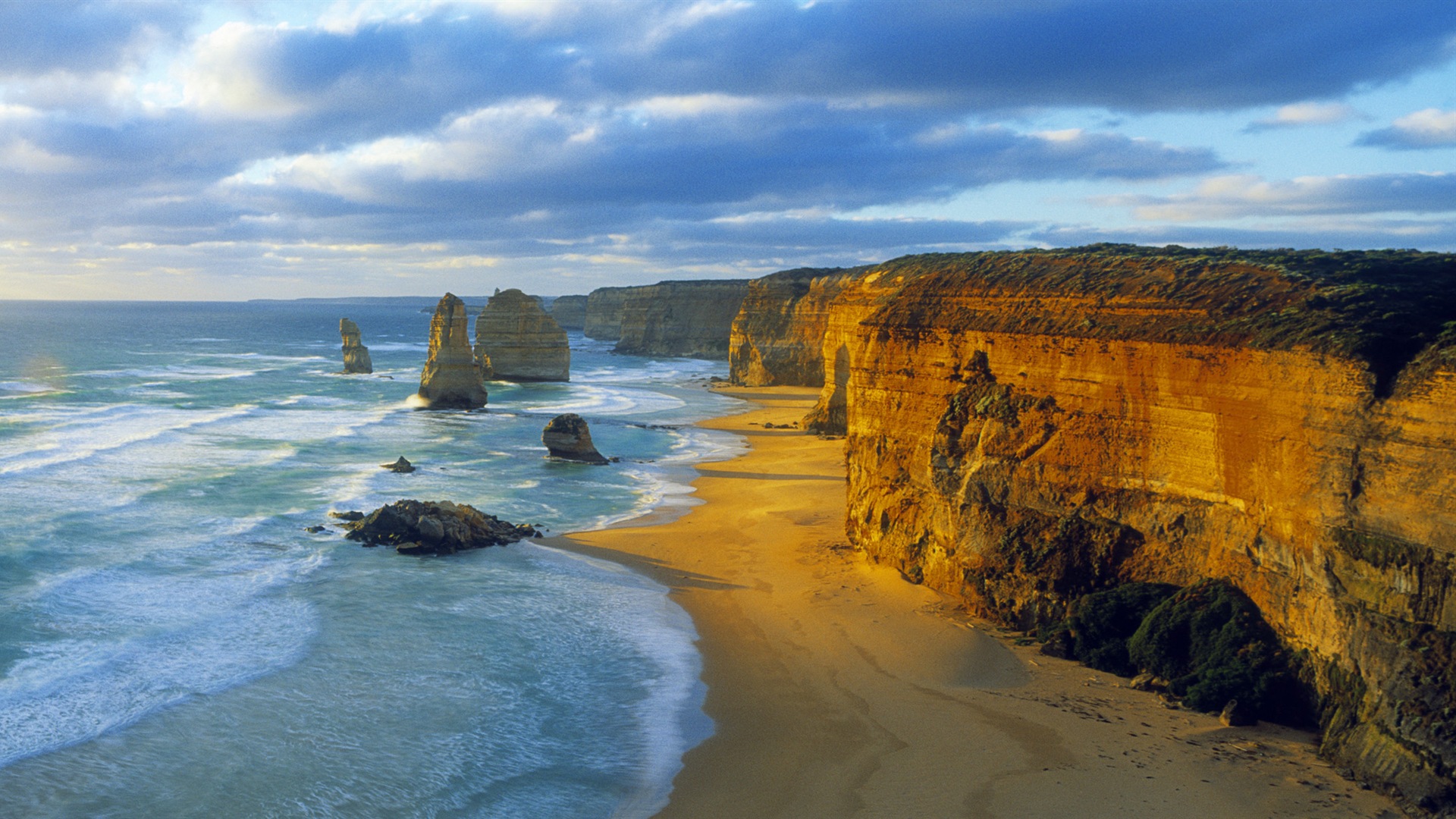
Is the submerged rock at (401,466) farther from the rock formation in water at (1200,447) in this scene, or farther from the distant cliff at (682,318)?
the distant cliff at (682,318)

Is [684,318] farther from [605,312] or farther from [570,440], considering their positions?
[570,440]

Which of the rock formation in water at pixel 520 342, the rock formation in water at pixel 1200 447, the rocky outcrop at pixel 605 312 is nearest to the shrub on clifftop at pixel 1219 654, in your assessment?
the rock formation in water at pixel 1200 447

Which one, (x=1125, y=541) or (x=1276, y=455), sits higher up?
(x=1276, y=455)

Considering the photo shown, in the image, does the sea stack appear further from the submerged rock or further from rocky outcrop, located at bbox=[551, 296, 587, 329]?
rocky outcrop, located at bbox=[551, 296, 587, 329]

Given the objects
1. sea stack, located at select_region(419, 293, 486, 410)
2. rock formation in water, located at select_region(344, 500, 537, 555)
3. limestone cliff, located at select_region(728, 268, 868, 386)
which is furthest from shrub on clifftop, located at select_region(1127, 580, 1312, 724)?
limestone cliff, located at select_region(728, 268, 868, 386)

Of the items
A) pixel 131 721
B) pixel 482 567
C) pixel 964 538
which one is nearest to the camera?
pixel 131 721

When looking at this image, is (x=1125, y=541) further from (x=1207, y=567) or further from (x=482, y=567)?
(x=482, y=567)

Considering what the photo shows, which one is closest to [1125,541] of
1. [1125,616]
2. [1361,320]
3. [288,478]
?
[1125,616]
